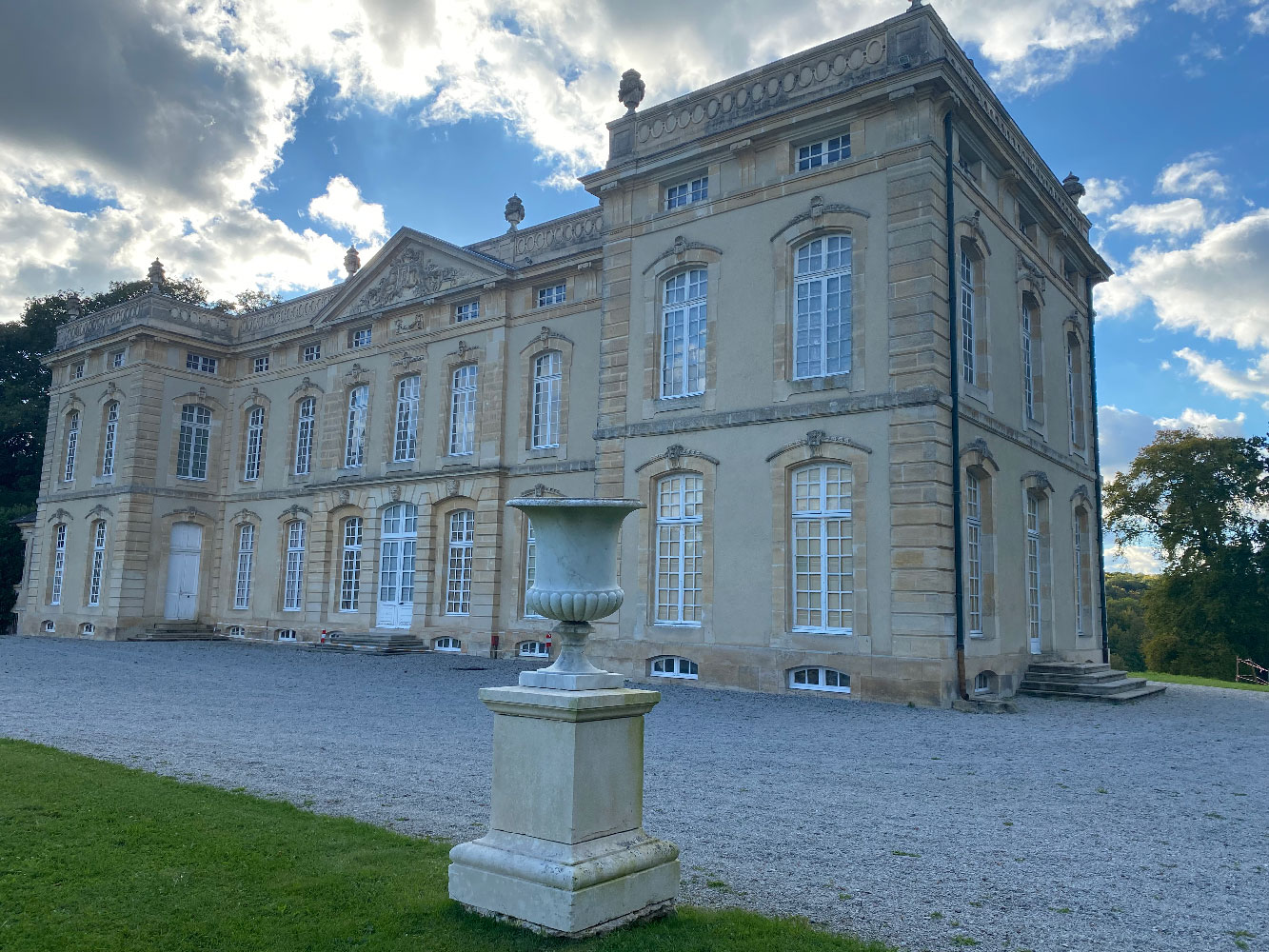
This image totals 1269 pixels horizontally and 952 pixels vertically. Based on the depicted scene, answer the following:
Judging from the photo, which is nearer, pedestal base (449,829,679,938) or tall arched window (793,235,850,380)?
pedestal base (449,829,679,938)

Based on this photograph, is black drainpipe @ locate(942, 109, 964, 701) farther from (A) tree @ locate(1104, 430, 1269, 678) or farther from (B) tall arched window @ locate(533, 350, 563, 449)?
(A) tree @ locate(1104, 430, 1269, 678)

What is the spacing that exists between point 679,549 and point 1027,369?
7.26 meters

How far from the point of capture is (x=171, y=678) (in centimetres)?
1444

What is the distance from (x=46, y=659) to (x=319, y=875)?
1625 centimetres

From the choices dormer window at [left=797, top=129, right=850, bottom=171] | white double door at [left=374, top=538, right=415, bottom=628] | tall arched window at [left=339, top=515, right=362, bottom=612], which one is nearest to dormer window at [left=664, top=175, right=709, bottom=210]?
dormer window at [left=797, top=129, right=850, bottom=171]

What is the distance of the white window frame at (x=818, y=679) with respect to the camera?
13.4 m

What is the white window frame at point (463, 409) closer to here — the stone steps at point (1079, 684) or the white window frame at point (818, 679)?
the white window frame at point (818, 679)

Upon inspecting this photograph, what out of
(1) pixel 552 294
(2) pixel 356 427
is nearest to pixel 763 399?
(1) pixel 552 294

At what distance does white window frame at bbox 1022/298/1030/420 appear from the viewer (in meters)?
16.8

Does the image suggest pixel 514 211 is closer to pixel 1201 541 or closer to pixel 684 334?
pixel 684 334

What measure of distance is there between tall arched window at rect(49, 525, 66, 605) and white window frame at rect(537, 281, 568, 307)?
17.3 metres

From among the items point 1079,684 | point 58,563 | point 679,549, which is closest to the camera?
point 1079,684

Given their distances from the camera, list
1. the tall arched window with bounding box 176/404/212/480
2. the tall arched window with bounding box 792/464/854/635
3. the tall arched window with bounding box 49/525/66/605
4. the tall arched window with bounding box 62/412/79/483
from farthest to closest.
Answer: the tall arched window with bounding box 62/412/79/483 < the tall arched window with bounding box 49/525/66/605 < the tall arched window with bounding box 176/404/212/480 < the tall arched window with bounding box 792/464/854/635

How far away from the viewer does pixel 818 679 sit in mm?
13602
